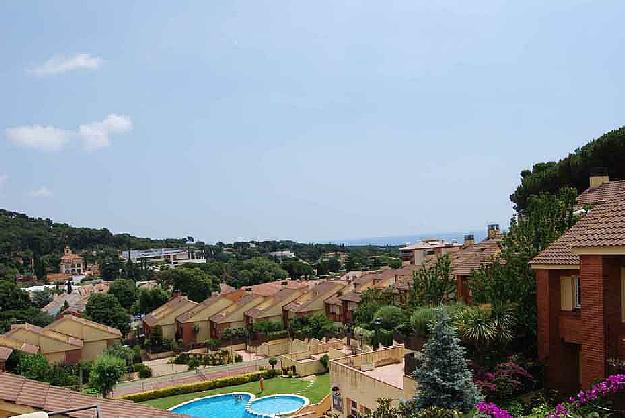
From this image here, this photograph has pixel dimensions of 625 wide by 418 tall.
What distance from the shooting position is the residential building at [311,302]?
53453mm

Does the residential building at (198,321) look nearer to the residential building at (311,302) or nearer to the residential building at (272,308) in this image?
the residential building at (272,308)

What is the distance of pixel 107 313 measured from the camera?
5900 cm

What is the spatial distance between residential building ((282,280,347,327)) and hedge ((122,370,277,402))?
15236mm

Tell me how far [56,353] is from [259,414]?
23284 millimetres

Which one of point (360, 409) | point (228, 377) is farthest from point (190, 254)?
point (360, 409)

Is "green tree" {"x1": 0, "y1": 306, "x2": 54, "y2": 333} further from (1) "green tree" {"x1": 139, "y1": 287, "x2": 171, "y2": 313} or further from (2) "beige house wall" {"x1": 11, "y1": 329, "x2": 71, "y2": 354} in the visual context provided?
(2) "beige house wall" {"x1": 11, "y1": 329, "x2": 71, "y2": 354}

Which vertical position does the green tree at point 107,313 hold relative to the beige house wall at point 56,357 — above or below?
above

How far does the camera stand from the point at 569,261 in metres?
14.5

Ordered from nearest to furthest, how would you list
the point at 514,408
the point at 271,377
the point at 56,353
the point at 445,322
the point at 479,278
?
1. the point at 514,408
2. the point at 445,322
3. the point at 479,278
4. the point at 271,377
5. the point at 56,353

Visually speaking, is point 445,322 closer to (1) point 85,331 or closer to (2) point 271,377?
(2) point 271,377

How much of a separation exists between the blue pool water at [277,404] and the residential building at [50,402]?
2626 centimetres

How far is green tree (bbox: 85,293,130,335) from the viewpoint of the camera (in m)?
58.6

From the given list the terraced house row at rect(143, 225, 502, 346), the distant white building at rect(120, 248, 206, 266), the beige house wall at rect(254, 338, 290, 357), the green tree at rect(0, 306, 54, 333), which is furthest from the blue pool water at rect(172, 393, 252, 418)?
the distant white building at rect(120, 248, 206, 266)

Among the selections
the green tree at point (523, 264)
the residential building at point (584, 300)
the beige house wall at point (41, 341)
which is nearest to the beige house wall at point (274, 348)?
the beige house wall at point (41, 341)
